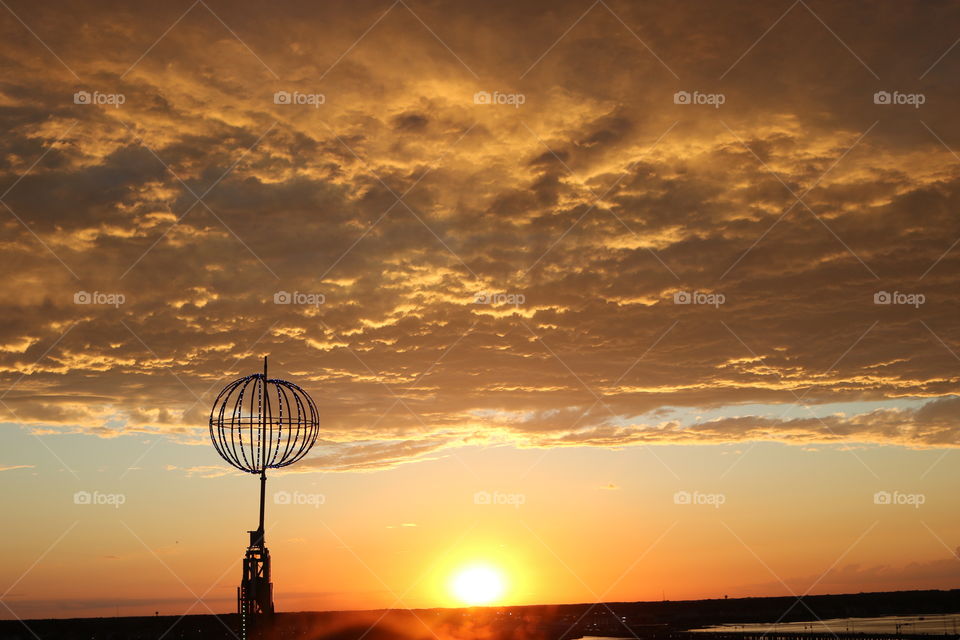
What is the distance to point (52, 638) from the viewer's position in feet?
562

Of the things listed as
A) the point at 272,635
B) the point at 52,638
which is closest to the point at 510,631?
the point at 52,638

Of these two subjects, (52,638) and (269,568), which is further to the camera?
(52,638)

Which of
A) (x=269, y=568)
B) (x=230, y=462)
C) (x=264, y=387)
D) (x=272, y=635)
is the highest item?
(x=264, y=387)

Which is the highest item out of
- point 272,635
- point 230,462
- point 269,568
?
point 230,462

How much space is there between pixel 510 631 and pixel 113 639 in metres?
79.7

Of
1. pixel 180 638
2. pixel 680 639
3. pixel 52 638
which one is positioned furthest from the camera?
pixel 52 638

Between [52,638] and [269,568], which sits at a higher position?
[52,638]

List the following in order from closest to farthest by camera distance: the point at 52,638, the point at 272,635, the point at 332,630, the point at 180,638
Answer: the point at 272,635 → the point at 180,638 → the point at 52,638 → the point at 332,630

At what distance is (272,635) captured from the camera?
30.6m

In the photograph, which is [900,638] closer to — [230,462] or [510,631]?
[510,631]

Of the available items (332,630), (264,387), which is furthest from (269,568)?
(332,630)

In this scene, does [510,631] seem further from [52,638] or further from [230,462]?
[230,462]

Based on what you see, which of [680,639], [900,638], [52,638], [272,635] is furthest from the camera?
[52,638]

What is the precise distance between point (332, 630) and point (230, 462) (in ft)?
596
